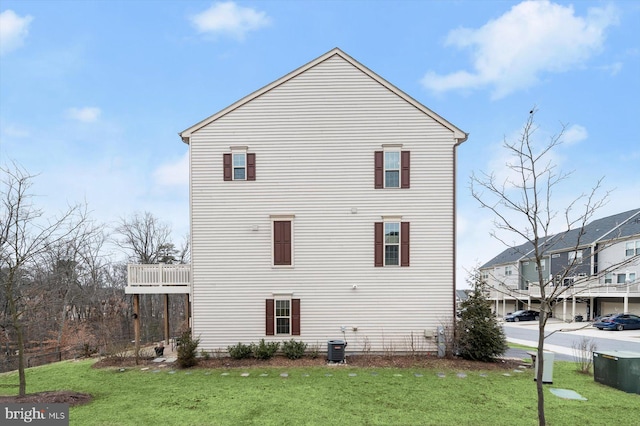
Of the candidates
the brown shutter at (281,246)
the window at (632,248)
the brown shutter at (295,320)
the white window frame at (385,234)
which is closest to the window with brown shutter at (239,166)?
the brown shutter at (281,246)

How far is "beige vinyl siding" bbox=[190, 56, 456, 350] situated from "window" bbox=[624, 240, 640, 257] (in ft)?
75.8

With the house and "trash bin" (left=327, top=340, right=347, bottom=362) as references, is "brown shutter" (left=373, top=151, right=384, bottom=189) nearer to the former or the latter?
"trash bin" (left=327, top=340, right=347, bottom=362)

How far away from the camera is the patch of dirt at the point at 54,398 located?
273 inches

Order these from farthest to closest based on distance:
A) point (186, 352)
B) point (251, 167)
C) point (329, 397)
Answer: point (251, 167)
point (186, 352)
point (329, 397)

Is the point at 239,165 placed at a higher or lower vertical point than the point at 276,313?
higher

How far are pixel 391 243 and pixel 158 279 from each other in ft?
29.7

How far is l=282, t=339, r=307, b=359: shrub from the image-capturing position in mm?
10750

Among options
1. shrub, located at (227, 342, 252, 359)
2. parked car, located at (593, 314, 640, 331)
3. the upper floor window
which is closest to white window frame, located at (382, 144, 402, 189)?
the upper floor window

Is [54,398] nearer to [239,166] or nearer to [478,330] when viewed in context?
[239,166]

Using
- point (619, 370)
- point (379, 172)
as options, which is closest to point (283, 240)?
point (379, 172)

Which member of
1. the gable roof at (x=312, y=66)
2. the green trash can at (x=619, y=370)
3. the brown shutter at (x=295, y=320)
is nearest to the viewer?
the green trash can at (x=619, y=370)

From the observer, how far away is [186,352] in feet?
33.5

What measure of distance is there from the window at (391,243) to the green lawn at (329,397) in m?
3.68

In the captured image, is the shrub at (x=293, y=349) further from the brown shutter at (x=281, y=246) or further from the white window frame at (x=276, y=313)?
the brown shutter at (x=281, y=246)
